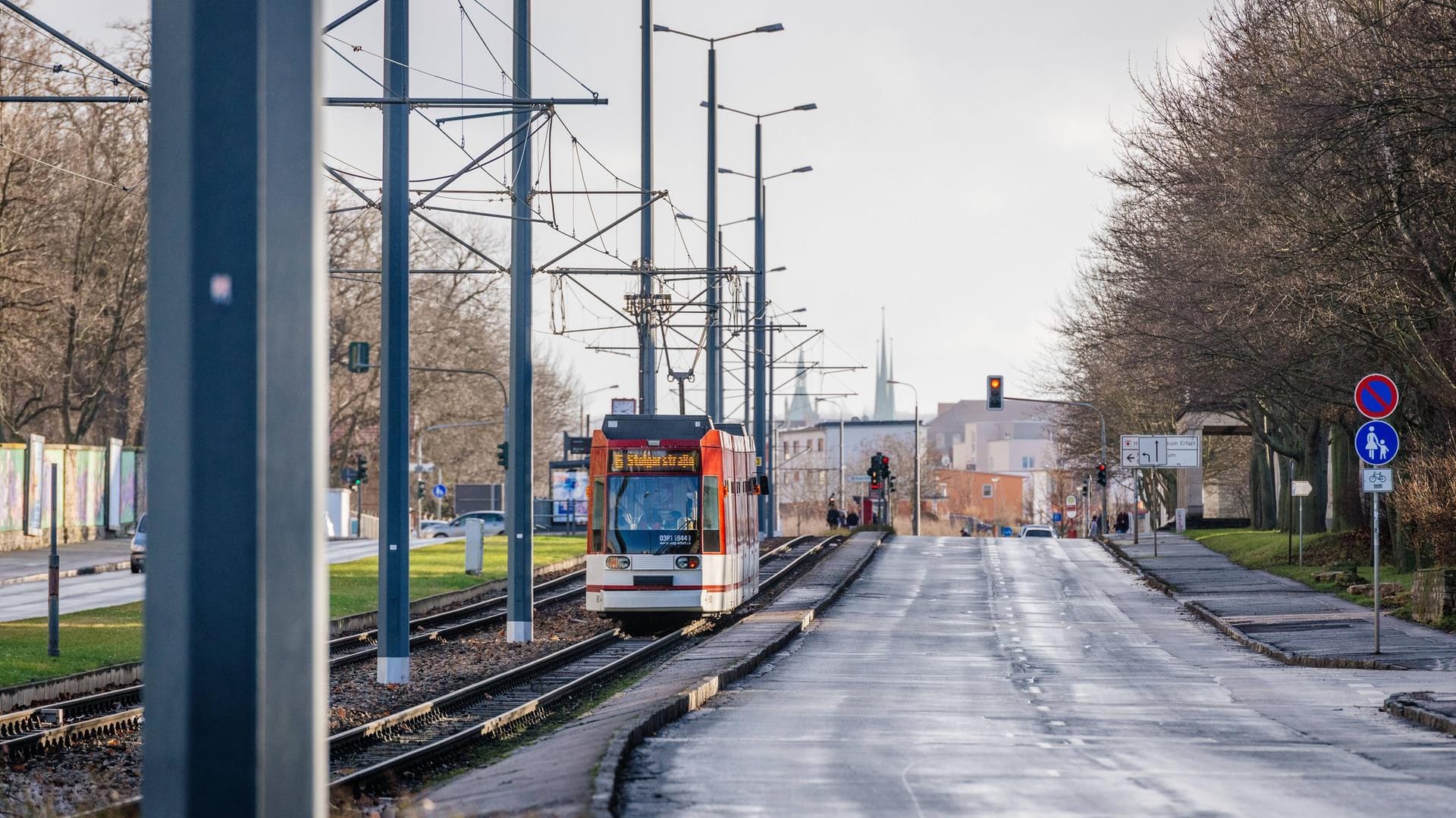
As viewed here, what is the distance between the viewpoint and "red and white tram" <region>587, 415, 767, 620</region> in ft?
93.1

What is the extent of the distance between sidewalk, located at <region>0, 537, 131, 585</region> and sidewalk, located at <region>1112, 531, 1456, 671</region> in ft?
82.4

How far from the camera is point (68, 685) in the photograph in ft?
64.6

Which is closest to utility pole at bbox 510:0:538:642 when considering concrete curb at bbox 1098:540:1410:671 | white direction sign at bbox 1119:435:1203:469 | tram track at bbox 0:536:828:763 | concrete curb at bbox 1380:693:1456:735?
tram track at bbox 0:536:828:763

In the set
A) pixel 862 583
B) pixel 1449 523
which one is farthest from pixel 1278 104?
pixel 862 583

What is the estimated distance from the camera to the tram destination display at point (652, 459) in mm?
28625

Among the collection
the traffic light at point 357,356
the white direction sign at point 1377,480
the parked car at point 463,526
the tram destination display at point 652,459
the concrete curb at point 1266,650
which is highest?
the traffic light at point 357,356

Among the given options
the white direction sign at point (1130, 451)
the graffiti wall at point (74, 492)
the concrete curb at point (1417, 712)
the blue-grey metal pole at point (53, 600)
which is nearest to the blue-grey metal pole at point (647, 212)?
the blue-grey metal pole at point (53, 600)

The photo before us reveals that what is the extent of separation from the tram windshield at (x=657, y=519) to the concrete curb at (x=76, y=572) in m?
18.4

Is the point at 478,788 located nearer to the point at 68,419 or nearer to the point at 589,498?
the point at 589,498

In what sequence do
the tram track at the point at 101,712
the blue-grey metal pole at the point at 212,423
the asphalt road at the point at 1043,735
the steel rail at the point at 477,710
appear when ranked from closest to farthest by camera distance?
the blue-grey metal pole at the point at 212,423, the asphalt road at the point at 1043,735, the steel rail at the point at 477,710, the tram track at the point at 101,712

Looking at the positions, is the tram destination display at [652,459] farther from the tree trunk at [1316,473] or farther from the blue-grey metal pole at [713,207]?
the tree trunk at [1316,473]

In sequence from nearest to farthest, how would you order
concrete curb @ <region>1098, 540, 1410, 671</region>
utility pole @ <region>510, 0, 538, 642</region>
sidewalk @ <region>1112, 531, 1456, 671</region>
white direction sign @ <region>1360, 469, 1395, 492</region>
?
1. white direction sign @ <region>1360, 469, 1395, 492</region>
2. concrete curb @ <region>1098, 540, 1410, 671</region>
3. sidewalk @ <region>1112, 531, 1456, 671</region>
4. utility pole @ <region>510, 0, 538, 642</region>

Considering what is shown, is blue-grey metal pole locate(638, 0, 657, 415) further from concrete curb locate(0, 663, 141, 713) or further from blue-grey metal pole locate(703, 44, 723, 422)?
concrete curb locate(0, 663, 141, 713)

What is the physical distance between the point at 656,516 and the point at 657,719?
541 inches
